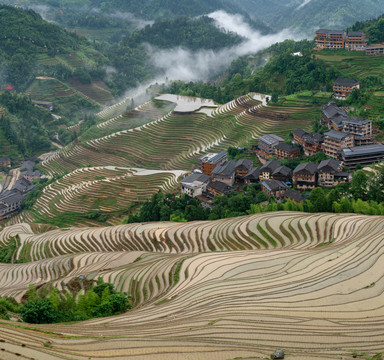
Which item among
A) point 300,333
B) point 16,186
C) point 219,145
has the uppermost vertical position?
point 300,333

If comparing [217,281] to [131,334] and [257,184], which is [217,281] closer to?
[131,334]

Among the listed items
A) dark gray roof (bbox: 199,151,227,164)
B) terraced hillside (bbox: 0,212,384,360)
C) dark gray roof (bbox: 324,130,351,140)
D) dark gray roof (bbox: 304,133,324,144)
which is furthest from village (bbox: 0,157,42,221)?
dark gray roof (bbox: 324,130,351,140)

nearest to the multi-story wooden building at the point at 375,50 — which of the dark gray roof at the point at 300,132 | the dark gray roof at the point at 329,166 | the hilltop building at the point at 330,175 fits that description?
the dark gray roof at the point at 300,132

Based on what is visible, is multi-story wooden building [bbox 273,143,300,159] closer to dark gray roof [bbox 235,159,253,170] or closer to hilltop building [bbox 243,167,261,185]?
dark gray roof [bbox 235,159,253,170]

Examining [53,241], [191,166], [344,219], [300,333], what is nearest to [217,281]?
[300,333]

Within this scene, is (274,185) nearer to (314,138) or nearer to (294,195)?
(294,195)

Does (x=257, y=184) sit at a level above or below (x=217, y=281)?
below

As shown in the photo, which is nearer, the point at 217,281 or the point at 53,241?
the point at 217,281

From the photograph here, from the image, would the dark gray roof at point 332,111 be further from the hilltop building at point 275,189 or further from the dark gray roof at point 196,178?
the dark gray roof at point 196,178
